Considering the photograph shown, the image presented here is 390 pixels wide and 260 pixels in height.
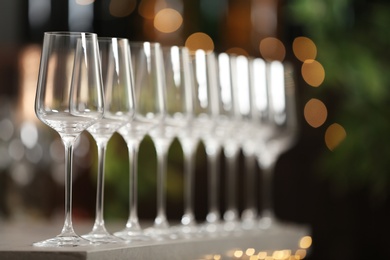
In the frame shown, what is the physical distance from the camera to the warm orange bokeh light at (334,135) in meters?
5.06

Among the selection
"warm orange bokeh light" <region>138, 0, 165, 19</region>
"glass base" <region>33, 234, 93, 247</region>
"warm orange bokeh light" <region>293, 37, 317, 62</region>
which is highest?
"warm orange bokeh light" <region>138, 0, 165, 19</region>

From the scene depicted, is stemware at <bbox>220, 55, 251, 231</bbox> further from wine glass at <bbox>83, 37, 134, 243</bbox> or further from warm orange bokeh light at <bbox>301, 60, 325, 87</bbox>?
warm orange bokeh light at <bbox>301, 60, 325, 87</bbox>

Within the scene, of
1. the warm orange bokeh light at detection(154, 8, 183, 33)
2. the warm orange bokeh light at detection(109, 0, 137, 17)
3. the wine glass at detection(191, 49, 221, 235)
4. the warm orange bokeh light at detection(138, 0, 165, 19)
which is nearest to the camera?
the wine glass at detection(191, 49, 221, 235)

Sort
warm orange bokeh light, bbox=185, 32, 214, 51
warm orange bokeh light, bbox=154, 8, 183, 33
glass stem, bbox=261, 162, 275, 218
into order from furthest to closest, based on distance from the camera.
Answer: warm orange bokeh light, bbox=154, 8, 183, 33 → warm orange bokeh light, bbox=185, 32, 214, 51 → glass stem, bbox=261, 162, 275, 218

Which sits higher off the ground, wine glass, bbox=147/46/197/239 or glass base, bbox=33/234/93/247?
wine glass, bbox=147/46/197/239

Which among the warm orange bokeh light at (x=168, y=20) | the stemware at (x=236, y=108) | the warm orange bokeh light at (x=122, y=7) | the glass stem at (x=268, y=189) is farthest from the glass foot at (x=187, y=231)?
the warm orange bokeh light at (x=122, y=7)

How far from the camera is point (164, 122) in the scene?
7.95 ft

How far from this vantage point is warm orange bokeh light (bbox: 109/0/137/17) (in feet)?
20.2

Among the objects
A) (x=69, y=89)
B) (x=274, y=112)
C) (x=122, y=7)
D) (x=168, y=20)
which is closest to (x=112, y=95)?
(x=69, y=89)

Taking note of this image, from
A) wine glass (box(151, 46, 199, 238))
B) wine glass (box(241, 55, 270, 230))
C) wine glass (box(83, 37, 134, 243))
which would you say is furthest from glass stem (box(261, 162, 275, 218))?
wine glass (box(83, 37, 134, 243))

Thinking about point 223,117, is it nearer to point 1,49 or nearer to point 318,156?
point 318,156

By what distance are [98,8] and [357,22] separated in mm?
1633

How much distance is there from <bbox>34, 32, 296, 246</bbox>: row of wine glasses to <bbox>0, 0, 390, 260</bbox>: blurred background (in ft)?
6.08

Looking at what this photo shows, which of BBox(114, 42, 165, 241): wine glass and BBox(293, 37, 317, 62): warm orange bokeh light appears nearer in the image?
BBox(114, 42, 165, 241): wine glass
